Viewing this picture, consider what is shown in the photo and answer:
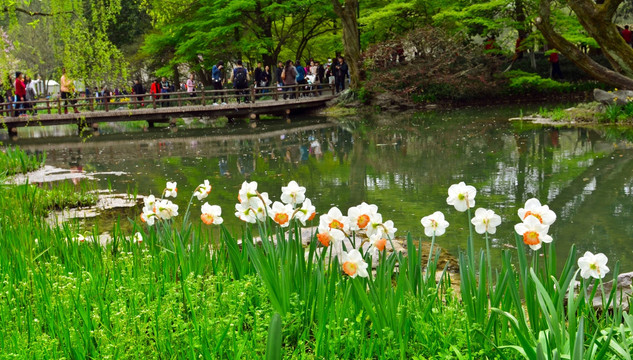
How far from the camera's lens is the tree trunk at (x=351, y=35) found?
2602 cm

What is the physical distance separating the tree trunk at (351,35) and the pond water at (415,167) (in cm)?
555

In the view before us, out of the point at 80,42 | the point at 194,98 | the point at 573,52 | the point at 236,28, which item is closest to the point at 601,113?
the point at 573,52

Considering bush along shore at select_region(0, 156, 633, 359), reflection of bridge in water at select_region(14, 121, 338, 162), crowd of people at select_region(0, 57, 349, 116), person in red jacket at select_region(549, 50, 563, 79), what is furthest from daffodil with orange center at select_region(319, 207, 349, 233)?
person in red jacket at select_region(549, 50, 563, 79)

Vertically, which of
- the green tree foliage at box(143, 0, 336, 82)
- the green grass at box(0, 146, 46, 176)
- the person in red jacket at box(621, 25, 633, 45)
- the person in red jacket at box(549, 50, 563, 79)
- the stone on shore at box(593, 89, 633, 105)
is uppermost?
the green tree foliage at box(143, 0, 336, 82)

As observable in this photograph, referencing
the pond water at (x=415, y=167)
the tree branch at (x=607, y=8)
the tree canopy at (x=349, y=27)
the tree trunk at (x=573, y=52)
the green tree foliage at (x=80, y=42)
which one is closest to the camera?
the pond water at (x=415, y=167)

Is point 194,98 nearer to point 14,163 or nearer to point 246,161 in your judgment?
point 246,161

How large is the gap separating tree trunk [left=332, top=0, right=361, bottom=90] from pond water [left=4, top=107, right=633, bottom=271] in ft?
18.2

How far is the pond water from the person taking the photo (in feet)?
25.7

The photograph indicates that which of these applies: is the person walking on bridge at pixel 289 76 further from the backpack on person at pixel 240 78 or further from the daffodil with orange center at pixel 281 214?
the daffodil with orange center at pixel 281 214

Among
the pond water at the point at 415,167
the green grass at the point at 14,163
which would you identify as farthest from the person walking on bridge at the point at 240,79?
the green grass at the point at 14,163

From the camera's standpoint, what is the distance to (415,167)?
12008mm

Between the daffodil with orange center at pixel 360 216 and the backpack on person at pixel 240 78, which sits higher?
the backpack on person at pixel 240 78

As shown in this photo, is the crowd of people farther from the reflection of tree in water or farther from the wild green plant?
the wild green plant

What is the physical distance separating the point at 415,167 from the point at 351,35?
1564cm
